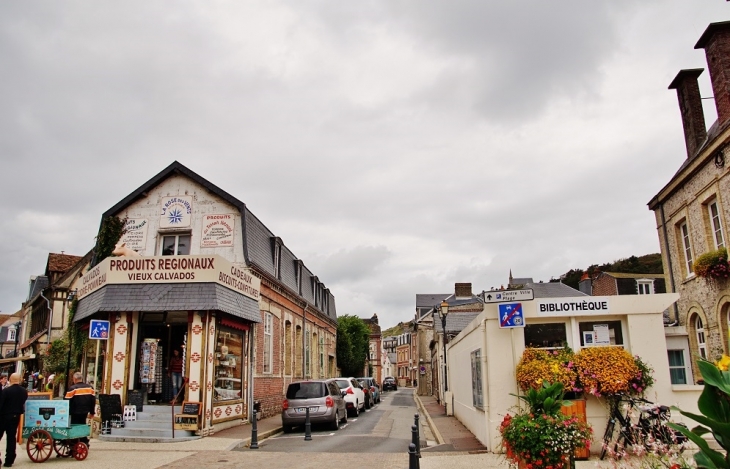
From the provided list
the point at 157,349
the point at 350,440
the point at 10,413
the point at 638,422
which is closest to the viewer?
the point at 638,422

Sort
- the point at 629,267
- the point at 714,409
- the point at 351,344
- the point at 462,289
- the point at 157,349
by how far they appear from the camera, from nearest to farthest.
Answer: the point at 714,409
the point at 157,349
the point at 351,344
the point at 462,289
the point at 629,267

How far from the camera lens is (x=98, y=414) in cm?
1597

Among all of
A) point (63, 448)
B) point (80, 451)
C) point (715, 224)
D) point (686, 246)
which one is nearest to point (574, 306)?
point (715, 224)

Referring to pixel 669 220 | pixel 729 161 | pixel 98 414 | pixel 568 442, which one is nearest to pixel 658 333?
pixel 568 442

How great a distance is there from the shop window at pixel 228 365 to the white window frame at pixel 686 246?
14806 mm

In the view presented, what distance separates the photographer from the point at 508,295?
10.6 metres

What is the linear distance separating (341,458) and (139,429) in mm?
6407

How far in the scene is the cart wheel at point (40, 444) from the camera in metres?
11.0

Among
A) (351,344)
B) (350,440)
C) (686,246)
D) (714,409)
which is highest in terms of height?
(686,246)

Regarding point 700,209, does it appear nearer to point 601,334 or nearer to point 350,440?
point 601,334

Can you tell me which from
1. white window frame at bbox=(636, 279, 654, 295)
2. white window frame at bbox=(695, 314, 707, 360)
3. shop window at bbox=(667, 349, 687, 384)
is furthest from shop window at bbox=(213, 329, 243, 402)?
white window frame at bbox=(636, 279, 654, 295)

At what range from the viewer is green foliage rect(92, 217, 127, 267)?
19.8 metres

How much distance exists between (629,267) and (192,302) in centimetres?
5998

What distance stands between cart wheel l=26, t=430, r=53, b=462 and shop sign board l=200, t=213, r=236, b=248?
9364 mm
